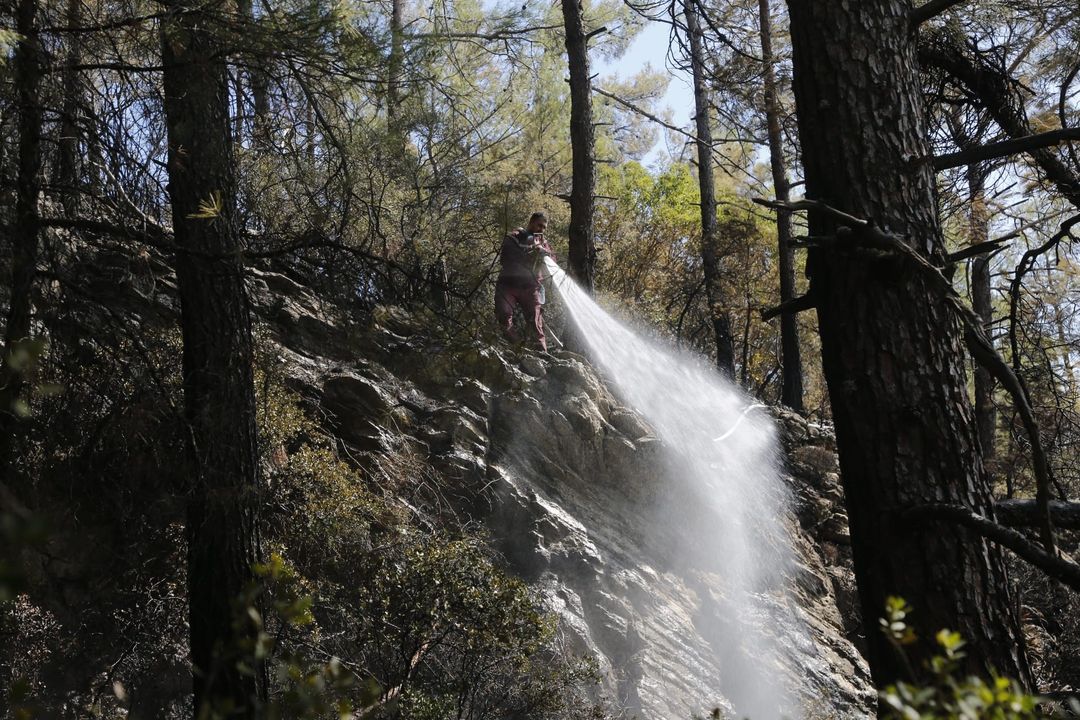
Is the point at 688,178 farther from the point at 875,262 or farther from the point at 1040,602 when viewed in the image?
the point at 875,262

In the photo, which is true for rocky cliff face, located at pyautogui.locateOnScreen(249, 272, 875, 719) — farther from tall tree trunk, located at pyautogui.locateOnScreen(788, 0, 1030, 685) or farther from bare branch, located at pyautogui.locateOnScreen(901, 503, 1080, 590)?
bare branch, located at pyautogui.locateOnScreen(901, 503, 1080, 590)

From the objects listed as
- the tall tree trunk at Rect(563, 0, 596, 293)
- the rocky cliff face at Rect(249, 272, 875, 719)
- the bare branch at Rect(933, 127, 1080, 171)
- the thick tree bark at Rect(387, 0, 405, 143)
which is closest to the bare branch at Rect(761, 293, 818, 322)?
the bare branch at Rect(933, 127, 1080, 171)

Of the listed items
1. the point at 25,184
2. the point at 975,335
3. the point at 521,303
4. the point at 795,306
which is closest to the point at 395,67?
the point at 25,184

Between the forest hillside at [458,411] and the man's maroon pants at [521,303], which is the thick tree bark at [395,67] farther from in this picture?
the man's maroon pants at [521,303]

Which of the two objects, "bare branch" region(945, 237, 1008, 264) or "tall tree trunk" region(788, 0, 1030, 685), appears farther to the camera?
"bare branch" region(945, 237, 1008, 264)

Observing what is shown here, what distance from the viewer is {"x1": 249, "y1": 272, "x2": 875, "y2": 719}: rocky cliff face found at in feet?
26.5

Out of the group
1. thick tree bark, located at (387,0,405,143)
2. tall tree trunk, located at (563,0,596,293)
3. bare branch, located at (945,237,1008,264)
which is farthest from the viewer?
tall tree trunk, located at (563,0,596,293)

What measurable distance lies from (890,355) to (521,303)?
25.6 ft

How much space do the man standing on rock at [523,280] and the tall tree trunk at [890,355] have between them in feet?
23.1

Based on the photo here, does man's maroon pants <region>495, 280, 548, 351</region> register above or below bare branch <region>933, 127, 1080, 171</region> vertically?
above

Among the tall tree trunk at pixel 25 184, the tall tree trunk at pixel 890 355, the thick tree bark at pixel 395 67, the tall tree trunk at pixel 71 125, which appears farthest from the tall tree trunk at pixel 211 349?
the tall tree trunk at pixel 890 355

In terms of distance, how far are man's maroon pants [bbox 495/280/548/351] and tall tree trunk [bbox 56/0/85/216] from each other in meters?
5.79

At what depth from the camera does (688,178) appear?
2247 cm

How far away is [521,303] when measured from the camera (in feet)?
35.2
